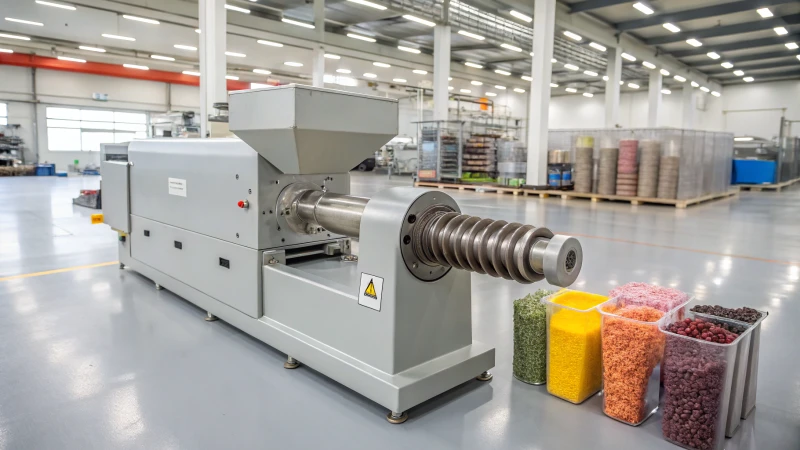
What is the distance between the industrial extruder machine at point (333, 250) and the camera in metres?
1.69

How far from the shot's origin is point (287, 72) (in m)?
19.1

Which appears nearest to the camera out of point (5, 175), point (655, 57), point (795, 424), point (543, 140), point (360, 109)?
point (795, 424)

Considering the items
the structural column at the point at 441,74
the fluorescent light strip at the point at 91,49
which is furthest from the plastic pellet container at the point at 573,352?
the fluorescent light strip at the point at 91,49

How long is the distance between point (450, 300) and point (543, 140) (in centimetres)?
939

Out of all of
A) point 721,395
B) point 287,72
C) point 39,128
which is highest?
point 287,72

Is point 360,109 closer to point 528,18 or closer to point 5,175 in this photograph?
point 528,18

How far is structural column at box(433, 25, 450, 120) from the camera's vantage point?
12.7 m

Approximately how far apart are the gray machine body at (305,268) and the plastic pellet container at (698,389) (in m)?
0.68

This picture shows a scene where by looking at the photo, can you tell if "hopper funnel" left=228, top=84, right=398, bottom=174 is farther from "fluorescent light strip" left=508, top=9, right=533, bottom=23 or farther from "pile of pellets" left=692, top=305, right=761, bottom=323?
"fluorescent light strip" left=508, top=9, right=533, bottom=23

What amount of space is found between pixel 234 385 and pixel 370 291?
27.4 inches

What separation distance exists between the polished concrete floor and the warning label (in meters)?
0.39

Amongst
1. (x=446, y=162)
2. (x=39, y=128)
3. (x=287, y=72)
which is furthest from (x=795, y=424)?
(x=39, y=128)

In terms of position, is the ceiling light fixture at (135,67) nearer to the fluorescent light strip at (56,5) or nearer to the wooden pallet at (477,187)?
the fluorescent light strip at (56,5)

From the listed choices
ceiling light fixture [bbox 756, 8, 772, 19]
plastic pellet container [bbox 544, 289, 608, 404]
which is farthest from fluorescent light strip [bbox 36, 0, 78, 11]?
ceiling light fixture [bbox 756, 8, 772, 19]
